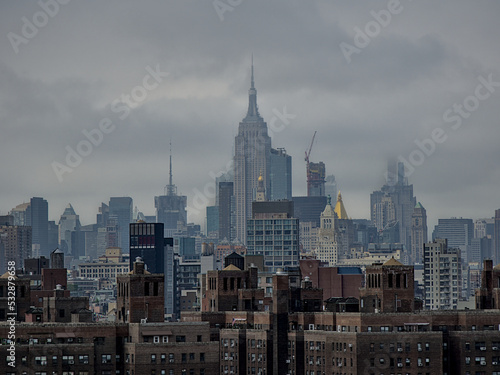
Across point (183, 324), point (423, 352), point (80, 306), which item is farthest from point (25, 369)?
point (423, 352)

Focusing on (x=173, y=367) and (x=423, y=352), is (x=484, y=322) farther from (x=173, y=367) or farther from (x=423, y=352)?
(x=173, y=367)

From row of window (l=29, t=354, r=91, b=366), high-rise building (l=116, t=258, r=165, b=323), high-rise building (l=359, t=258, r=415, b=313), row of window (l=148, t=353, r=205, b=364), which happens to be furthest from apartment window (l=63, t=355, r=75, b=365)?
high-rise building (l=359, t=258, r=415, b=313)

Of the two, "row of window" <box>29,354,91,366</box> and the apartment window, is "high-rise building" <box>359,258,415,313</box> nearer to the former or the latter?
"row of window" <box>29,354,91,366</box>

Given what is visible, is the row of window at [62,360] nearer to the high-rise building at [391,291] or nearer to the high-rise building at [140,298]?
the high-rise building at [140,298]

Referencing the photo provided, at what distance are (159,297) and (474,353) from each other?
3702cm

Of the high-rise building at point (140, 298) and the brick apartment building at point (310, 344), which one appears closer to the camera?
the brick apartment building at point (310, 344)

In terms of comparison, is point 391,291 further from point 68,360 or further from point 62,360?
point 62,360

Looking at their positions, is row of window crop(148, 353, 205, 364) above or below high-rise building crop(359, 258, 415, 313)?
below

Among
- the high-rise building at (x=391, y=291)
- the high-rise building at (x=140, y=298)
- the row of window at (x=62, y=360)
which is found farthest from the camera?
the high-rise building at (x=391, y=291)

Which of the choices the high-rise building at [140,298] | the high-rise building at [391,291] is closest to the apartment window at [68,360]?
the high-rise building at [140,298]

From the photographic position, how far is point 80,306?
643ft

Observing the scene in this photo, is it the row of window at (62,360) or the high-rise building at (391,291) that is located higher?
the high-rise building at (391,291)

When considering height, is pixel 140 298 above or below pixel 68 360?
above

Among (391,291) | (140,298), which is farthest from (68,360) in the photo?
(391,291)
